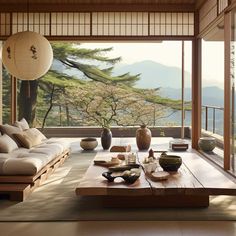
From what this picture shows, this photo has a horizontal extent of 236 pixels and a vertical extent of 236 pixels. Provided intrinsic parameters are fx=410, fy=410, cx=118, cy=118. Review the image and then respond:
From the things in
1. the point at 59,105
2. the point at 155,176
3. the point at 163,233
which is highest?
the point at 59,105

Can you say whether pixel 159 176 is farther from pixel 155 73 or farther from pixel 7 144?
pixel 155 73

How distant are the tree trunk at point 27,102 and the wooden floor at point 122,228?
1030 centimetres

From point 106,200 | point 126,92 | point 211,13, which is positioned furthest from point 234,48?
point 126,92

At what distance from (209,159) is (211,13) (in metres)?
2.48

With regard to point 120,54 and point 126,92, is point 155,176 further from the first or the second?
point 120,54

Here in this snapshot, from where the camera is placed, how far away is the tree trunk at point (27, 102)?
13.6 m

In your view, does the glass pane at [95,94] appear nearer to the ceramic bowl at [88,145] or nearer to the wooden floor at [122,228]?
the ceramic bowl at [88,145]

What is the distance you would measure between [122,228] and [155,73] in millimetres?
14955

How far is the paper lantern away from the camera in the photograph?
536cm

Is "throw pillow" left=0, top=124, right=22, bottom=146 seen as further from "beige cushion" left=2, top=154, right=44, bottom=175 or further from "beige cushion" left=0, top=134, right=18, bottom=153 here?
"beige cushion" left=2, top=154, right=44, bottom=175

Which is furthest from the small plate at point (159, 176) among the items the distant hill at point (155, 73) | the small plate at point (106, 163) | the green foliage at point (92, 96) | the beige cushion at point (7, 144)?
the distant hill at point (155, 73)

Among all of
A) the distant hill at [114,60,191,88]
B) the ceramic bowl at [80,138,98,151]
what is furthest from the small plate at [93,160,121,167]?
the distant hill at [114,60,191,88]

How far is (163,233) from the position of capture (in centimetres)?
329

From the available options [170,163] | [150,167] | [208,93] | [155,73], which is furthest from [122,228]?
[208,93]
